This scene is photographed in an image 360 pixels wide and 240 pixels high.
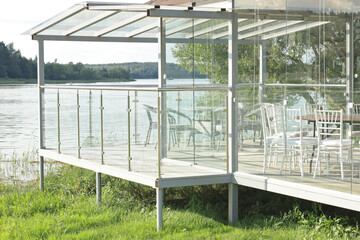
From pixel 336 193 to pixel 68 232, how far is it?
12.1 feet

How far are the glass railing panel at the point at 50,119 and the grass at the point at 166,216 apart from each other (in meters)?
0.95

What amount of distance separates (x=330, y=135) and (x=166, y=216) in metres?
2.64

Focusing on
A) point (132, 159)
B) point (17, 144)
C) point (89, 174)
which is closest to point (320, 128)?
point (132, 159)

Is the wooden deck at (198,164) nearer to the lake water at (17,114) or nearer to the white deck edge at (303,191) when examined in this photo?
the white deck edge at (303,191)

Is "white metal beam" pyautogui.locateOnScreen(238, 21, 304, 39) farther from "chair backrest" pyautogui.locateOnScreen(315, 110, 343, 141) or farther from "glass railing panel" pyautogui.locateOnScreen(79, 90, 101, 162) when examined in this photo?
"glass railing panel" pyautogui.locateOnScreen(79, 90, 101, 162)

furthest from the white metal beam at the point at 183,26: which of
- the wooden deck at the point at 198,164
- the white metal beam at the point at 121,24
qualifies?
the wooden deck at the point at 198,164

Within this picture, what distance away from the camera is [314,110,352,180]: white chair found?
6836 mm

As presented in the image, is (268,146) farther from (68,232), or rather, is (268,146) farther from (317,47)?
(68,232)

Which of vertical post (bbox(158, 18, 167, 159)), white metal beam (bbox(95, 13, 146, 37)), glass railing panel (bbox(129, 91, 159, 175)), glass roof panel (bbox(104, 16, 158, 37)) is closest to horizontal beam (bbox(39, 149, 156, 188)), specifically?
glass railing panel (bbox(129, 91, 159, 175))

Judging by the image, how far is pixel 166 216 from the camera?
8.36m

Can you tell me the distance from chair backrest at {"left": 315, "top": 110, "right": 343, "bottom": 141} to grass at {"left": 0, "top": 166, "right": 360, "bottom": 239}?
44.2 inches

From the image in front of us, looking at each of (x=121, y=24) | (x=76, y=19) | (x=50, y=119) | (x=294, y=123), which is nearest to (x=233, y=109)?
(x=294, y=123)

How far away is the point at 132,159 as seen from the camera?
865 cm

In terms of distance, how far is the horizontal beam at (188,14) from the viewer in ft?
27.1
